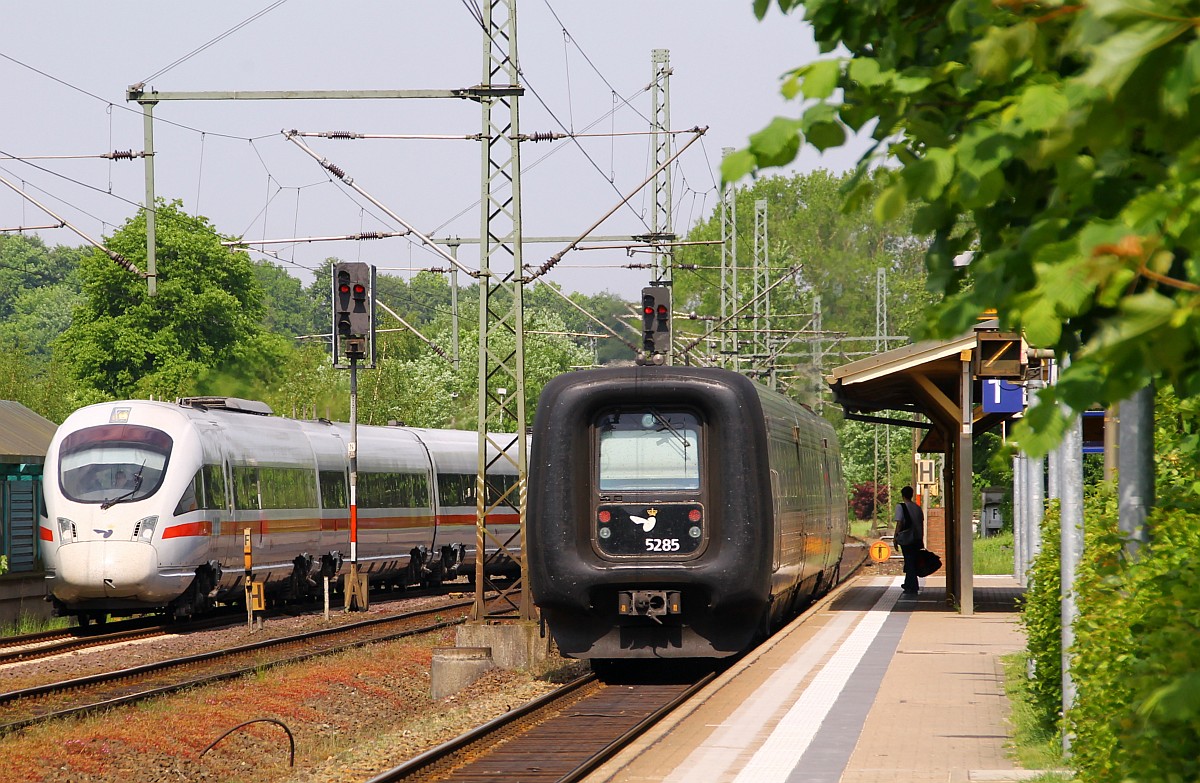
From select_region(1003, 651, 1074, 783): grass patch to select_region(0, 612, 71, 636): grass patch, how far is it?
15.9 meters

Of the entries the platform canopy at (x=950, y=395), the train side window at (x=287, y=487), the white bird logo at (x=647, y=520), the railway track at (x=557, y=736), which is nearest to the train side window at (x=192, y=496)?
the train side window at (x=287, y=487)

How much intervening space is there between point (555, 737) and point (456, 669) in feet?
17.2

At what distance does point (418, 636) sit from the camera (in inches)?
923

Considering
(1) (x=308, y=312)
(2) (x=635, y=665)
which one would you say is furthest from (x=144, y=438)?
(1) (x=308, y=312)

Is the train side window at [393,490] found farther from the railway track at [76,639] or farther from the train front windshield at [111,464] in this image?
the train front windshield at [111,464]

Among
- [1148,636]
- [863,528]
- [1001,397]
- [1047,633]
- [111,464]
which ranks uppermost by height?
[1001,397]

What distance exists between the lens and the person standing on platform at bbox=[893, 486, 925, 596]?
2675 centimetres

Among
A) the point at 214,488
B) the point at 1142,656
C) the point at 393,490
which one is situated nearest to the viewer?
the point at 1142,656

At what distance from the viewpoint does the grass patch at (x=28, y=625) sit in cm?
2462

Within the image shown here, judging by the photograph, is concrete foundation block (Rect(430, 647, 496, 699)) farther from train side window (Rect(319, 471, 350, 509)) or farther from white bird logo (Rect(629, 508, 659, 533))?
train side window (Rect(319, 471, 350, 509))

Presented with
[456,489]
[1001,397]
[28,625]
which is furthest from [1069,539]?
[456,489]

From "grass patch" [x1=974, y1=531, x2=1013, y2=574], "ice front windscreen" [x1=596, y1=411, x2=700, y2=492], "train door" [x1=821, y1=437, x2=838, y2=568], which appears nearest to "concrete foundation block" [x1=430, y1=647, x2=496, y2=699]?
"ice front windscreen" [x1=596, y1=411, x2=700, y2=492]

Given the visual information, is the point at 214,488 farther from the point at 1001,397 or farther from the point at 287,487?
the point at 1001,397

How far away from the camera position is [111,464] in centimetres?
2305
